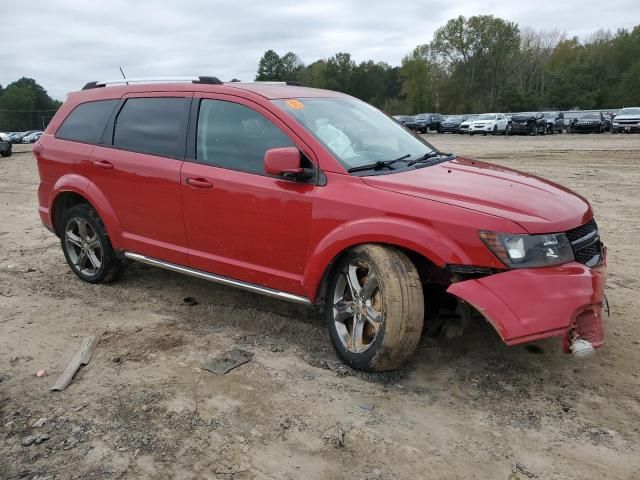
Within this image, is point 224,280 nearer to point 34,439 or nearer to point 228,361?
point 228,361

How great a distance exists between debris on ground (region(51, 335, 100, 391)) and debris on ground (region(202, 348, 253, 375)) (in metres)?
0.81

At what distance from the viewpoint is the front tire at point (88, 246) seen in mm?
5020

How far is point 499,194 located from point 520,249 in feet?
1.47

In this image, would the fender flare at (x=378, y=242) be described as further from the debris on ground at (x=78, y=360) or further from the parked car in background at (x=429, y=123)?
the parked car in background at (x=429, y=123)

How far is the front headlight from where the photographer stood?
300 cm

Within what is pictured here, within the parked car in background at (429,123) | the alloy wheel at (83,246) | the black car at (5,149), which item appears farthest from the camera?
the parked car in background at (429,123)

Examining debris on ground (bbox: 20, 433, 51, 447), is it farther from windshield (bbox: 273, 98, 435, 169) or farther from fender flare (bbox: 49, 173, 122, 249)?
windshield (bbox: 273, 98, 435, 169)

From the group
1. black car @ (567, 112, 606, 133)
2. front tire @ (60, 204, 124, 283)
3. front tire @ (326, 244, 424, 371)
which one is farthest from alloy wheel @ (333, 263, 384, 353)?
black car @ (567, 112, 606, 133)

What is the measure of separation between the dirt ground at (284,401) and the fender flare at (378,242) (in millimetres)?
617

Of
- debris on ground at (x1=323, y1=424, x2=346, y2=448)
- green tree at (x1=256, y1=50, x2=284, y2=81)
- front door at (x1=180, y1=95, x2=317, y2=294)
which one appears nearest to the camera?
debris on ground at (x1=323, y1=424, x2=346, y2=448)

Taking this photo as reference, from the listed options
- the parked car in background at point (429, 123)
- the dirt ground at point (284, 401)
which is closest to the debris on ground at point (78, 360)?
the dirt ground at point (284, 401)

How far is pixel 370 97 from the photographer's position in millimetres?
93562

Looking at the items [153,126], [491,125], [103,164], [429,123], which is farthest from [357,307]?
[429,123]

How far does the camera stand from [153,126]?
452 cm
